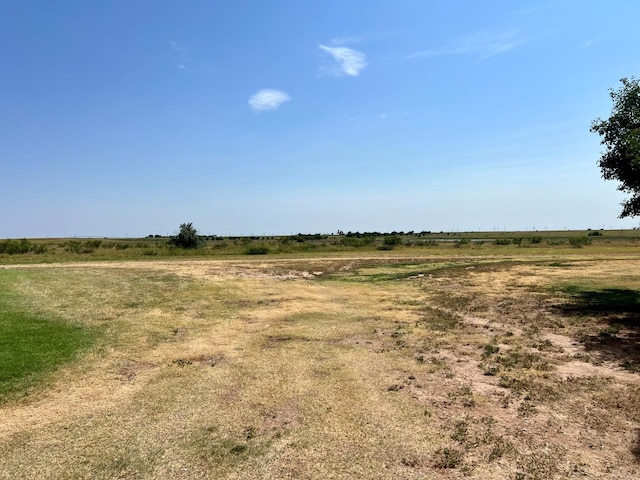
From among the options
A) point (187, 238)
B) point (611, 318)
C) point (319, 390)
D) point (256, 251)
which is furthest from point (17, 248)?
point (611, 318)

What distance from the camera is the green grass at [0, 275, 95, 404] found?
24.8ft

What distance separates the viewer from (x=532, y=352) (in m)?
9.71

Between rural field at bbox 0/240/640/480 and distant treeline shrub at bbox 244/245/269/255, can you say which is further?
distant treeline shrub at bbox 244/245/269/255

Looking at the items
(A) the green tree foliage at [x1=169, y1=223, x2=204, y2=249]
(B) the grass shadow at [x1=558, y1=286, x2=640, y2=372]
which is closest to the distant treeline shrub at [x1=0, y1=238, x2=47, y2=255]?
(A) the green tree foliage at [x1=169, y1=223, x2=204, y2=249]

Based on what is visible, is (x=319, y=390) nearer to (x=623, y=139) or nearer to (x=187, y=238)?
(x=623, y=139)

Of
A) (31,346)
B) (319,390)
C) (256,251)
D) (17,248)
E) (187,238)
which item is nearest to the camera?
(319,390)

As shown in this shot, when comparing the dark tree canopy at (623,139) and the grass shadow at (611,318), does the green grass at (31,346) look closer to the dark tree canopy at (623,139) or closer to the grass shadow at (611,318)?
the grass shadow at (611,318)

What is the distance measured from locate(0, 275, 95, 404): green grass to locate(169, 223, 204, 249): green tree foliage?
1936 inches

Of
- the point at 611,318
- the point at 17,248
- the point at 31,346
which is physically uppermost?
the point at 17,248

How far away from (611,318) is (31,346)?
50.9 feet

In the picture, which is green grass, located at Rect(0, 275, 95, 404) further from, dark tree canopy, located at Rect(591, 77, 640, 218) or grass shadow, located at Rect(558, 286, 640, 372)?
dark tree canopy, located at Rect(591, 77, 640, 218)

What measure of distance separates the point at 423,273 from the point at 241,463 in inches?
926

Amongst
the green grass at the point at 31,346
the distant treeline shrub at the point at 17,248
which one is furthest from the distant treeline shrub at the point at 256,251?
the green grass at the point at 31,346

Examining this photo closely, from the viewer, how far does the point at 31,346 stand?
9.57 metres
